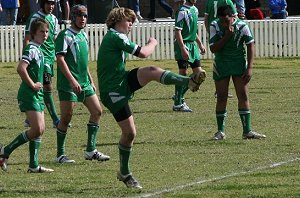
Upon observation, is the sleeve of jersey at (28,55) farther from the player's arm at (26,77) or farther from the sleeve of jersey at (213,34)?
the sleeve of jersey at (213,34)

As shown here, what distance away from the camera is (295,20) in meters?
30.1

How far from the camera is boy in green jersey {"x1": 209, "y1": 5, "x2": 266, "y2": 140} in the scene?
15.7 m

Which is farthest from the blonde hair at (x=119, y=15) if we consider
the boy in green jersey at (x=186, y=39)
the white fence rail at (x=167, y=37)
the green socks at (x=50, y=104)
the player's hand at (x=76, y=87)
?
the white fence rail at (x=167, y=37)

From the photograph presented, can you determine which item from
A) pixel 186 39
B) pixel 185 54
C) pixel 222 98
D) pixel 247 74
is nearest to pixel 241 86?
pixel 247 74

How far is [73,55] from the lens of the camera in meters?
13.9

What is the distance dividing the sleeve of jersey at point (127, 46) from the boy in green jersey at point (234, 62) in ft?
13.1

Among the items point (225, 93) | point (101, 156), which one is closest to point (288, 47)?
point (225, 93)

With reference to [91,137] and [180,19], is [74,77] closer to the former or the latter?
[91,137]

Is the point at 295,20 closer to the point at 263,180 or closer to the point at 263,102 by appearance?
the point at 263,102

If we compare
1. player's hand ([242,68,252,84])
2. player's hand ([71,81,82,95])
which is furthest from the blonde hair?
player's hand ([242,68,252,84])

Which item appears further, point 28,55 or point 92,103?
point 92,103

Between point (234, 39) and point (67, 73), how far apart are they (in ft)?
10.4

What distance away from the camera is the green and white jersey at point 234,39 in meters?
15.7

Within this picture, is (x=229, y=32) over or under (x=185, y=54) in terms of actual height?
over
